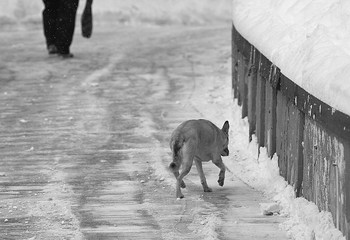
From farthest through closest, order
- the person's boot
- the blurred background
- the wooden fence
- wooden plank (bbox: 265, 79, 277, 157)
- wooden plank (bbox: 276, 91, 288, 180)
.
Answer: the blurred background → the person's boot → wooden plank (bbox: 265, 79, 277, 157) → wooden plank (bbox: 276, 91, 288, 180) → the wooden fence

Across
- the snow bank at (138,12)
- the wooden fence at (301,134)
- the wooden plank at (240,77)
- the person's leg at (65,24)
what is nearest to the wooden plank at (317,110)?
the wooden fence at (301,134)

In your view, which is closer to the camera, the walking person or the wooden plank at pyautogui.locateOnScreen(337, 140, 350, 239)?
the wooden plank at pyautogui.locateOnScreen(337, 140, 350, 239)

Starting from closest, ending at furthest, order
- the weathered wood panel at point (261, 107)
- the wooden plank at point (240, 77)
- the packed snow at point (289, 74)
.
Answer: the packed snow at point (289, 74)
the weathered wood panel at point (261, 107)
the wooden plank at point (240, 77)

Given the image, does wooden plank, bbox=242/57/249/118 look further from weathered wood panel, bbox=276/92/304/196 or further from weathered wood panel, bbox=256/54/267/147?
weathered wood panel, bbox=276/92/304/196

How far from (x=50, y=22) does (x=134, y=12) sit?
22.9 feet

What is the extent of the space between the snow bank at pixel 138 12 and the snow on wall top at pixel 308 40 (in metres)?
12.7

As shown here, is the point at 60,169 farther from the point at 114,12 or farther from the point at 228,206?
the point at 114,12

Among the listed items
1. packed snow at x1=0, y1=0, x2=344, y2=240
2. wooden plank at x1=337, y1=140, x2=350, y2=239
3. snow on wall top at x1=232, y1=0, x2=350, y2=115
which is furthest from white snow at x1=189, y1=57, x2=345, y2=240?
snow on wall top at x1=232, y1=0, x2=350, y2=115

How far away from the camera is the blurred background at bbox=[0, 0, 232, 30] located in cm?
2558

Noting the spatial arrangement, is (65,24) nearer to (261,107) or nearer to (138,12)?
(138,12)

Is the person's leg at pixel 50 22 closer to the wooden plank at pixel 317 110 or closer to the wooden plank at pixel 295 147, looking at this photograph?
the wooden plank at pixel 317 110

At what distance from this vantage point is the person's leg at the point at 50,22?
64.7ft

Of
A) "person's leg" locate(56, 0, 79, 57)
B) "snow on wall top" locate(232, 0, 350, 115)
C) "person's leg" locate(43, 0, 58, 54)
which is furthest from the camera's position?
"person's leg" locate(43, 0, 58, 54)

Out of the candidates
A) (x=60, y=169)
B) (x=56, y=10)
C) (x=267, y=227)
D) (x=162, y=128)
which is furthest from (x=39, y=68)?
(x=267, y=227)
